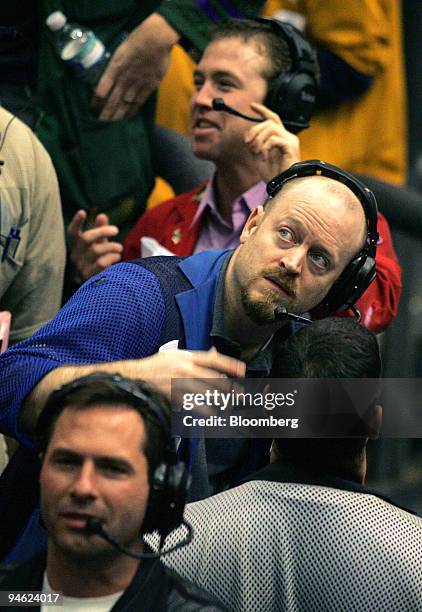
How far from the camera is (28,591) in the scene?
7.23 ft

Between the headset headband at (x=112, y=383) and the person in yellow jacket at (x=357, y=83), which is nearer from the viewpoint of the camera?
the headset headband at (x=112, y=383)

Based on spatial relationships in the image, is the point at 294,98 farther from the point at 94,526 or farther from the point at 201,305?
the point at 94,526

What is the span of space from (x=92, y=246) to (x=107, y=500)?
58.5 inches

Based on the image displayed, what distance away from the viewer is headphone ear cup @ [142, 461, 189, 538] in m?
2.20

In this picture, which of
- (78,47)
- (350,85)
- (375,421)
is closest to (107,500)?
(375,421)

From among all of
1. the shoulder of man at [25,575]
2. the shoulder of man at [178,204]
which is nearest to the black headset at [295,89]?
the shoulder of man at [178,204]

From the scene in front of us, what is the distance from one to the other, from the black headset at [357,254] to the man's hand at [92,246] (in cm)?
69

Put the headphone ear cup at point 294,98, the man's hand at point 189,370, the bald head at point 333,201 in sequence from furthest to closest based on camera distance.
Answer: the headphone ear cup at point 294,98 → the bald head at point 333,201 → the man's hand at point 189,370

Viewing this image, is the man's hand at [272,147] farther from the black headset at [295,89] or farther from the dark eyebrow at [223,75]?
the dark eyebrow at [223,75]

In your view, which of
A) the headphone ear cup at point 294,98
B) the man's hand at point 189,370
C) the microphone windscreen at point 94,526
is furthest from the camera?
the headphone ear cup at point 294,98

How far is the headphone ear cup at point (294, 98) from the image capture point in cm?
368

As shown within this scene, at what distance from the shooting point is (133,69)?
12.7 ft

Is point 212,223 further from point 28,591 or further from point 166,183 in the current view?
point 28,591

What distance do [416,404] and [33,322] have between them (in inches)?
39.0
